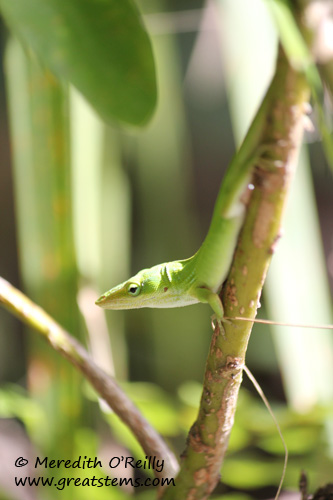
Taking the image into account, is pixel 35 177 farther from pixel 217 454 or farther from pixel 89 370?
pixel 217 454

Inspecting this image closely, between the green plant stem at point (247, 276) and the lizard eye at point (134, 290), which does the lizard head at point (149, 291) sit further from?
the green plant stem at point (247, 276)

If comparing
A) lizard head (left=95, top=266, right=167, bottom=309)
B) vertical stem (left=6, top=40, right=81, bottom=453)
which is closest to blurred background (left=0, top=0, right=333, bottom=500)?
vertical stem (left=6, top=40, right=81, bottom=453)

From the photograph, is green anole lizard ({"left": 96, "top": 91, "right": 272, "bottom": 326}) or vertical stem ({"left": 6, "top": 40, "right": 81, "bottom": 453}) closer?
green anole lizard ({"left": 96, "top": 91, "right": 272, "bottom": 326})

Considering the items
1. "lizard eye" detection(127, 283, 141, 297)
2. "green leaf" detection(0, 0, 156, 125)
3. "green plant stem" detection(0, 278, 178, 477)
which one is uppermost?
"green leaf" detection(0, 0, 156, 125)

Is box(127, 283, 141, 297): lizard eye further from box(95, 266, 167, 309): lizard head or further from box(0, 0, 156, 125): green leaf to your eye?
box(0, 0, 156, 125): green leaf

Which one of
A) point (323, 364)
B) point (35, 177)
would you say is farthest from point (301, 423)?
point (35, 177)

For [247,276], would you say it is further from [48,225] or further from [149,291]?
[48,225]
